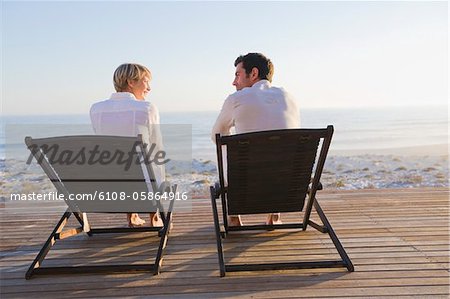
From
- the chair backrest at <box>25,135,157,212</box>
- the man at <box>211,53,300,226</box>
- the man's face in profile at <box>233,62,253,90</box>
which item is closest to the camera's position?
the chair backrest at <box>25,135,157,212</box>

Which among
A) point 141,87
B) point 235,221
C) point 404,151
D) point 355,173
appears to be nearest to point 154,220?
point 235,221

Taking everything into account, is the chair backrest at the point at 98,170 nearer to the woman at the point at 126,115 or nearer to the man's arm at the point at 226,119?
the woman at the point at 126,115

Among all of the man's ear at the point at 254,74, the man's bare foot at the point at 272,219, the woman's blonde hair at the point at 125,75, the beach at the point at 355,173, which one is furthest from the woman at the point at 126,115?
the beach at the point at 355,173

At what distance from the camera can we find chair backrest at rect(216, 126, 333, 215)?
2365mm

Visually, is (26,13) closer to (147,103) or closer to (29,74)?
(147,103)

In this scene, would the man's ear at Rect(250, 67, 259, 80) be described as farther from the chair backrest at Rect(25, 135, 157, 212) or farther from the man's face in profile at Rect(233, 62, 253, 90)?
the chair backrest at Rect(25, 135, 157, 212)

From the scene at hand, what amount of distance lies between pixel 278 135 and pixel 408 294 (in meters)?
1.06

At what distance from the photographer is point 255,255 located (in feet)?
8.98

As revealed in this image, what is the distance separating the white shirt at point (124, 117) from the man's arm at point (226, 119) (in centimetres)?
45

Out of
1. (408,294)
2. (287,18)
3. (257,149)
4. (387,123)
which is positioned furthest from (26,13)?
(387,123)

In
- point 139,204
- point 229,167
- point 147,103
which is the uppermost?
point 147,103

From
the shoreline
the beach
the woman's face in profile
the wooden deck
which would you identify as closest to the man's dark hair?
the woman's face in profile

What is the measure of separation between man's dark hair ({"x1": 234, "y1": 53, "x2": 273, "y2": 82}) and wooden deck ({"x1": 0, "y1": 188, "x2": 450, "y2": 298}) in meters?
1.19

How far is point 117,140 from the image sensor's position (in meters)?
2.30
